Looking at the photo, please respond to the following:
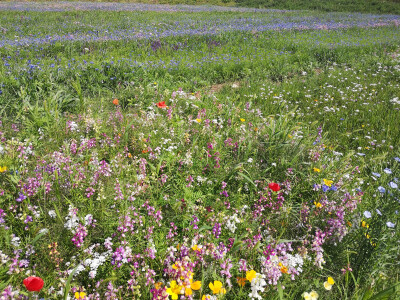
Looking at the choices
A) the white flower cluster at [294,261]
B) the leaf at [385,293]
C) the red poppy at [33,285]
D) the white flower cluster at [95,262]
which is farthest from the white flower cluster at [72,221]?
the leaf at [385,293]

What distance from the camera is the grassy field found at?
1968mm

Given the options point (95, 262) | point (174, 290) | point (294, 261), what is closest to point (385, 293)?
point (294, 261)

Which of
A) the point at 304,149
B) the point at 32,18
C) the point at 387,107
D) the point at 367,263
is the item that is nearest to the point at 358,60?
the point at 387,107

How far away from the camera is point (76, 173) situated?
8.90 ft

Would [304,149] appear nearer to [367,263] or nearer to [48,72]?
[367,263]

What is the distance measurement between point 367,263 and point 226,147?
2058 mm

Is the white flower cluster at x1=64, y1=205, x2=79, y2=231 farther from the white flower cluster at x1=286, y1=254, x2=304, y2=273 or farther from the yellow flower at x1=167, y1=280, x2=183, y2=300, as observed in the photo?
the white flower cluster at x1=286, y1=254, x2=304, y2=273

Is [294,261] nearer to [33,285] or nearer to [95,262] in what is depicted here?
[95,262]

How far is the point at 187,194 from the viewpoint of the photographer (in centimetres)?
261

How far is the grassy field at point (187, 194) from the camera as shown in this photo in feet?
6.46

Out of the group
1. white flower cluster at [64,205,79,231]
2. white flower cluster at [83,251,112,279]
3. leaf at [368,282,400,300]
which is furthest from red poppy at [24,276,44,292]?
leaf at [368,282,400,300]

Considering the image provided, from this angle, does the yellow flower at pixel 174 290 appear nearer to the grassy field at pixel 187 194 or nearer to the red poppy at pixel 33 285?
the grassy field at pixel 187 194

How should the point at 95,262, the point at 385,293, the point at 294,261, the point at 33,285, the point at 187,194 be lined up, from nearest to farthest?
the point at 33,285 < the point at 385,293 < the point at 95,262 < the point at 294,261 < the point at 187,194

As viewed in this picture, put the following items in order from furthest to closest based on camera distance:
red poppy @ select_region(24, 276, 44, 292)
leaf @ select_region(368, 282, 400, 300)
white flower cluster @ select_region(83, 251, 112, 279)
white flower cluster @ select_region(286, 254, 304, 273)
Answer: white flower cluster @ select_region(286, 254, 304, 273)
white flower cluster @ select_region(83, 251, 112, 279)
leaf @ select_region(368, 282, 400, 300)
red poppy @ select_region(24, 276, 44, 292)
